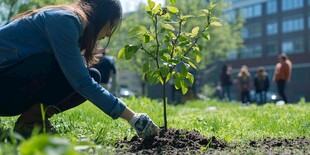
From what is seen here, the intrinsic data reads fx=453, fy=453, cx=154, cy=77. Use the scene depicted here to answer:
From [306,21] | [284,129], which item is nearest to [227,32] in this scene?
[306,21]

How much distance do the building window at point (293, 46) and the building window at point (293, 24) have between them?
1.28 meters

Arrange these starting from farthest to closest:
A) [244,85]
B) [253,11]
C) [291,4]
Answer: [253,11]
[291,4]
[244,85]

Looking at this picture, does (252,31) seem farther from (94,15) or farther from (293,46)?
(94,15)

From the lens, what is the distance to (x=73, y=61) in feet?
9.27

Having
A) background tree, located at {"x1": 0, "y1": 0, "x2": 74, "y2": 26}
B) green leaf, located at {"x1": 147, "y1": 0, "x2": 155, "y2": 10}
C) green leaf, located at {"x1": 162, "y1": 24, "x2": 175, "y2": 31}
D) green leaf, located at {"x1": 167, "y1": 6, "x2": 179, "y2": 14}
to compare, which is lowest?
green leaf, located at {"x1": 162, "y1": 24, "x2": 175, "y2": 31}

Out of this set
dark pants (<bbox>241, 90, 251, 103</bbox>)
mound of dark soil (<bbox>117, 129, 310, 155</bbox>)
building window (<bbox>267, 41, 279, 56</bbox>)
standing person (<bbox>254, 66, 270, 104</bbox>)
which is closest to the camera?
mound of dark soil (<bbox>117, 129, 310, 155</bbox>)

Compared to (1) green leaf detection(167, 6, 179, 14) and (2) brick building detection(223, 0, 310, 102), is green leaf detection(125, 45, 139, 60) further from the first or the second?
(2) brick building detection(223, 0, 310, 102)

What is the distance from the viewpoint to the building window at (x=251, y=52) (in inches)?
2258

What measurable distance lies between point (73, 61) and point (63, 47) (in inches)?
4.3

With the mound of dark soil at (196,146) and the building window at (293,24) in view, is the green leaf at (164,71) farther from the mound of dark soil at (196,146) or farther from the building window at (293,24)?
the building window at (293,24)

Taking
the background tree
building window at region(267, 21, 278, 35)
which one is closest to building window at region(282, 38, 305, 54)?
building window at region(267, 21, 278, 35)

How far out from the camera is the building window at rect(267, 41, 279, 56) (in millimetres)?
54750

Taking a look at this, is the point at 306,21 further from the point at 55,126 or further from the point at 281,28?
the point at 55,126

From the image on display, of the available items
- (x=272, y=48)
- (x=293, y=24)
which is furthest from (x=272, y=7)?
(x=272, y=48)
